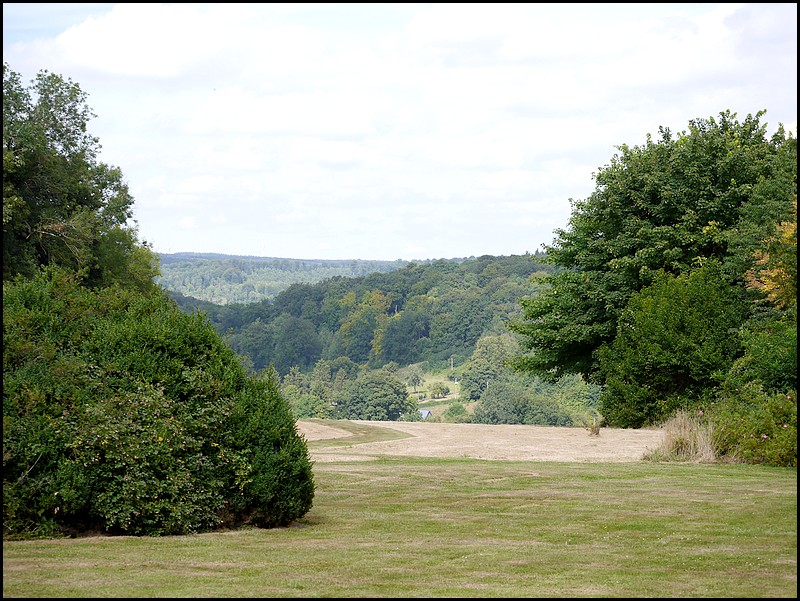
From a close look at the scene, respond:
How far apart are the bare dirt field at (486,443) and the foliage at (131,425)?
7259 millimetres

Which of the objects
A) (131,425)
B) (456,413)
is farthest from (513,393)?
(131,425)

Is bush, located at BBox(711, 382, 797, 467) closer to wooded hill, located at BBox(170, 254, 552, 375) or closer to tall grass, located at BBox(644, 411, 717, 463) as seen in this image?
tall grass, located at BBox(644, 411, 717, 463)

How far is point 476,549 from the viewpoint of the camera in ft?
31.3

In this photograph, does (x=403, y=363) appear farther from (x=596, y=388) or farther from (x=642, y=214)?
(x=642, y=214)

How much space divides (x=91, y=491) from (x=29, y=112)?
2758 centimetres

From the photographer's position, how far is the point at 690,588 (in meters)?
7.62

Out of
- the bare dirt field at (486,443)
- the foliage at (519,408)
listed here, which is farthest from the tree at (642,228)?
the foliage at (519,408)

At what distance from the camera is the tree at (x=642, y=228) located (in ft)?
105

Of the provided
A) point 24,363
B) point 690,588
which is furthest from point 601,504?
point 24,363

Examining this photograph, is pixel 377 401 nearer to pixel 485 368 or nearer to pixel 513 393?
pixel 513 393

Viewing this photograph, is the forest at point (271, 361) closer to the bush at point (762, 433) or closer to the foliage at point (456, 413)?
the bush at point (762, 433)

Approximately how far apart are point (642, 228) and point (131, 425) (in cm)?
2500

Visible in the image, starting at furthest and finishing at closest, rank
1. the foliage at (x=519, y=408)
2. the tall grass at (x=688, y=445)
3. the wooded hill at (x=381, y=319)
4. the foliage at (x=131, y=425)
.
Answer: the wooded hill at (x=381, y=319), the foliage at (x=519, y=408), the tall grass at (x=688, y=445), the foliage at (x=131, y=425)


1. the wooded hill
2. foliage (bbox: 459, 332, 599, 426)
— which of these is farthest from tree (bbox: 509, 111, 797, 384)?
the wooded hill
